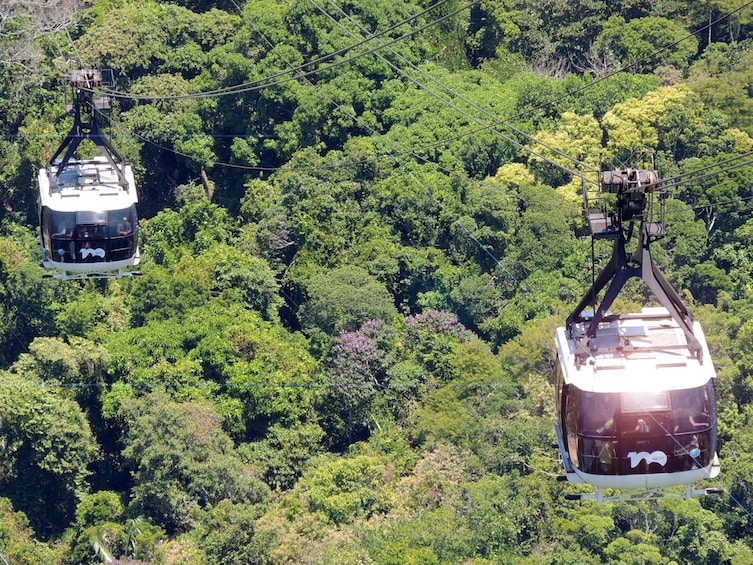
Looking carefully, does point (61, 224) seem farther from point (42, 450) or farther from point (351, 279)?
point (351, 279)

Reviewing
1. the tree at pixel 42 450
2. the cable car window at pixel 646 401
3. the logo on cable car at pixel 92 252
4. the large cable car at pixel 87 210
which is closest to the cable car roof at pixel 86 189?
the large cable car at pixel 87 210

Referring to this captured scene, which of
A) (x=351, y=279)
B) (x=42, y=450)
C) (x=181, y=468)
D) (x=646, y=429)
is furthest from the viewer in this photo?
(x=351, y=279)

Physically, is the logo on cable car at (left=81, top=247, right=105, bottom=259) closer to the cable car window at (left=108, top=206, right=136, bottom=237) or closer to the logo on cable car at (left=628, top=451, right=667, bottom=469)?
the cable car window at (left=108, top=206, right=136, bottom=237)

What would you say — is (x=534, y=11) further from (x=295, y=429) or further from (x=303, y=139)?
(x=295, y=429)

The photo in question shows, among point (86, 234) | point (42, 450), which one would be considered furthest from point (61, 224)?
point (42, 450)

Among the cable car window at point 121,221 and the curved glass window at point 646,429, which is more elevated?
the cable car window at point 121,221

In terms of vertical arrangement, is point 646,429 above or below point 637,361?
below

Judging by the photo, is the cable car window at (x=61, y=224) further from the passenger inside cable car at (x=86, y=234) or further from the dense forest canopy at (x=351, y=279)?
the dense forest canopy at (x=351, y=279)
